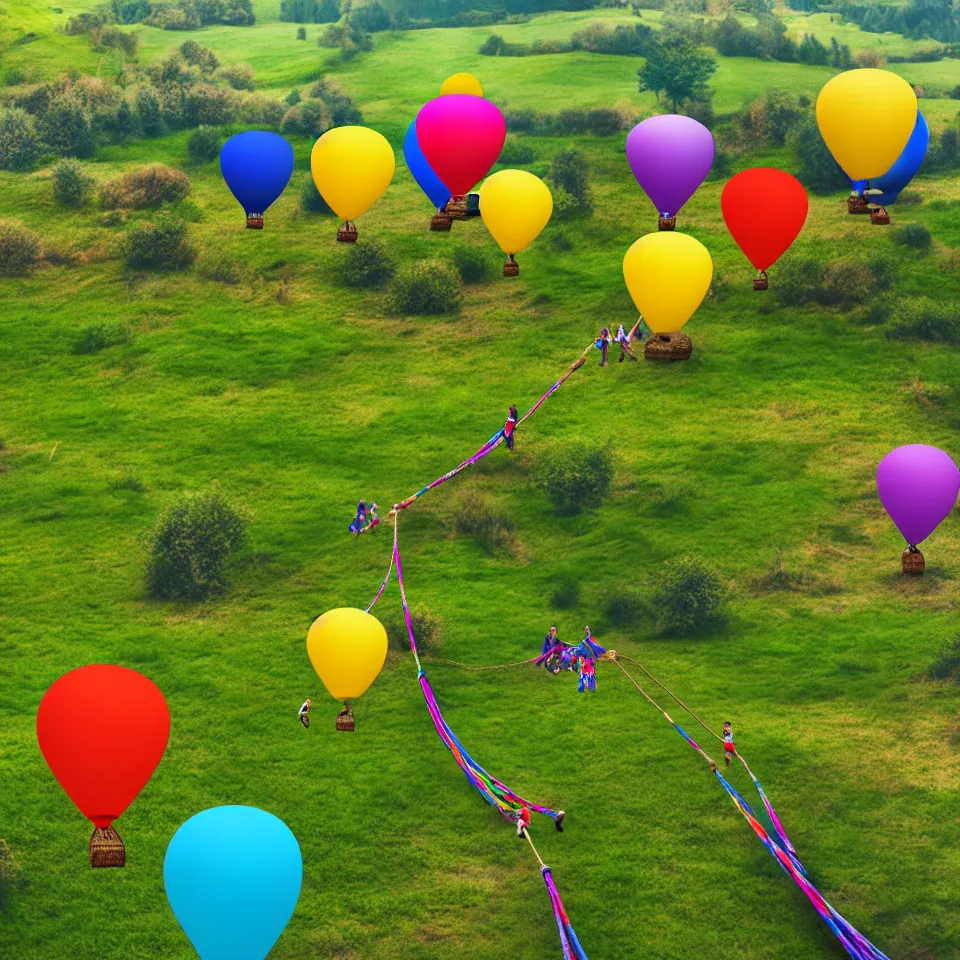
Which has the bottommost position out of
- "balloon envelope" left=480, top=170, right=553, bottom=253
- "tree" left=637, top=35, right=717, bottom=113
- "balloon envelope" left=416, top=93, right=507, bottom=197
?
"tree" left=637, top=35, right=717, bottom=113

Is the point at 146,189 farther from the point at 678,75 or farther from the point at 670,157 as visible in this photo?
the point at 670,157

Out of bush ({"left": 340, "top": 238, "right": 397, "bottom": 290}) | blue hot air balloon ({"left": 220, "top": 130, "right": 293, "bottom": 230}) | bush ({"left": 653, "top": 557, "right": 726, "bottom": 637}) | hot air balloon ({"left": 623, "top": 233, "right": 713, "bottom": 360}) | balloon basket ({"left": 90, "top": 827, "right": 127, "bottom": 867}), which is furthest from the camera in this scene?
bush ({"left": 340, "top": 238, "right": 397, "bottom": 290})

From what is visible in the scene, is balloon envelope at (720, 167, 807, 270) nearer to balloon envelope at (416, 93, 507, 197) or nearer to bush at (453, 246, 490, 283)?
balloon envelope at (416, 93, 507, 197)

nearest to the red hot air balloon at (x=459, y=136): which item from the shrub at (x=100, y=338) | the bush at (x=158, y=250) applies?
the shrub at (x=100, y=338)

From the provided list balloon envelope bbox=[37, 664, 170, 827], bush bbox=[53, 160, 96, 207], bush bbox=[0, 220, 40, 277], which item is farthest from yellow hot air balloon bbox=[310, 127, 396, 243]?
bush bbox=[53, 160, 96, 207]

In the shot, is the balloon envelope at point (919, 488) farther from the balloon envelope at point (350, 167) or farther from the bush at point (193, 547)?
the bush at point (193, 547)

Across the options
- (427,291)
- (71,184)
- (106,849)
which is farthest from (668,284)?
(71,184)
